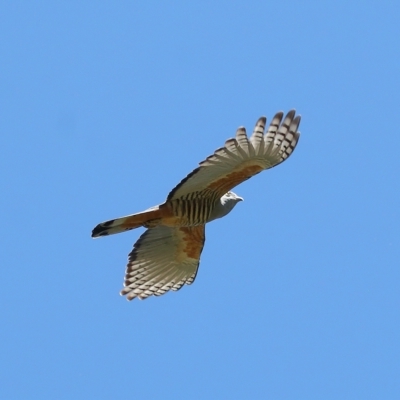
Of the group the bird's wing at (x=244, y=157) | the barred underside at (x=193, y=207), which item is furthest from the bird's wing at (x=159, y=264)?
the bird's wing at (x=244, y=157)

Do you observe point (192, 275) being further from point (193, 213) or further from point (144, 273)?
point (193, 213)

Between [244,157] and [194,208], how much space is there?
3.90ft

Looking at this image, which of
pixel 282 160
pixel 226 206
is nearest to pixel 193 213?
pixel 226 206

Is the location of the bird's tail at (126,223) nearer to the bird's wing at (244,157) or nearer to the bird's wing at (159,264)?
the bird's wing at (244,157)

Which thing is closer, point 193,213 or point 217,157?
point 217,157

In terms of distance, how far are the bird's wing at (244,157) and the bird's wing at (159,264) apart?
188 cm

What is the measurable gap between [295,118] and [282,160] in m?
0.59

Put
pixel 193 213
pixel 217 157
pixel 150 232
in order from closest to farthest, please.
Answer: pixel 217 157, pixel 193 213, pixel 150 232

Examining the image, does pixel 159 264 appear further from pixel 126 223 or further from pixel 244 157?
pixel 244 157

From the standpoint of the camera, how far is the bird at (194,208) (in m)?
13.6

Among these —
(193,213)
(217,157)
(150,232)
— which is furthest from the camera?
(150,232)

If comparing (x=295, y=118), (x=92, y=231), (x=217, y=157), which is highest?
(x=295, y=118)

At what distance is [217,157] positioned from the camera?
44.2 feet

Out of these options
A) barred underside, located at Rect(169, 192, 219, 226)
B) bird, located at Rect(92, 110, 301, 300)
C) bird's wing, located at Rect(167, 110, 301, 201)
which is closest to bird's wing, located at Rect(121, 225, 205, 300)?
bird, located at Rect(92, 110, 301, 300)
